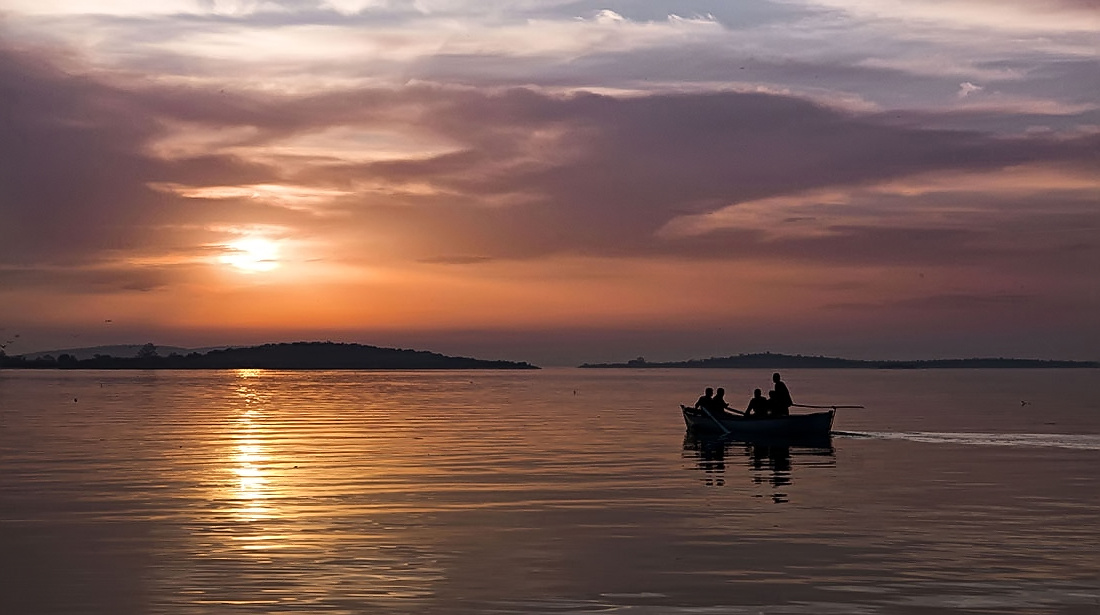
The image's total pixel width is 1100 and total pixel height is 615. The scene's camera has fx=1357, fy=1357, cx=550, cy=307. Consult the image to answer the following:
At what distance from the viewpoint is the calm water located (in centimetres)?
2325

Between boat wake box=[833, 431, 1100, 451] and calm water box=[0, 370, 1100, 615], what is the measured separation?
2.73 ft

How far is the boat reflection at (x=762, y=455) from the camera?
4659 cm

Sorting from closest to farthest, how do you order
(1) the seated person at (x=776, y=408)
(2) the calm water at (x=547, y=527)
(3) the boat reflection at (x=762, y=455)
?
(2) the calm water at (x=547, y=527), (3) the boat reflection at (x=762, y=455), (1) the seated person at (x=776, y=408)

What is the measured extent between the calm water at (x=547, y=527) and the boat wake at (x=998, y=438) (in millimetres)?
831

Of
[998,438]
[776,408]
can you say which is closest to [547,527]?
[776,408]

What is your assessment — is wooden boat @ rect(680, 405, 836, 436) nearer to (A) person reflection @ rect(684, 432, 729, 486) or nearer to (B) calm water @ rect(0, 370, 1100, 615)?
(A) person reflection @ rect(684, 432, 729, 486)

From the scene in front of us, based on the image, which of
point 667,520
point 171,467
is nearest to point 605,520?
point 667,520

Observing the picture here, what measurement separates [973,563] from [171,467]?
33984mm

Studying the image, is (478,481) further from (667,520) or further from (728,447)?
(728,447)

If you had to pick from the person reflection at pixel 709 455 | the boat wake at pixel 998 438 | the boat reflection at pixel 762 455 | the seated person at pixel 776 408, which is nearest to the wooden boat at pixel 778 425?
the boat reflection at pixel 762 455

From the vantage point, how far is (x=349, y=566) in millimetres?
26250

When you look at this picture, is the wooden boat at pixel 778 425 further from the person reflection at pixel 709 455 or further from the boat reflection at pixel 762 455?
the person reflection at pixel 709 455

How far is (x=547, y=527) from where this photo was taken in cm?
3238

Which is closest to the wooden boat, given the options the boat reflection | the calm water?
the boat reflection
